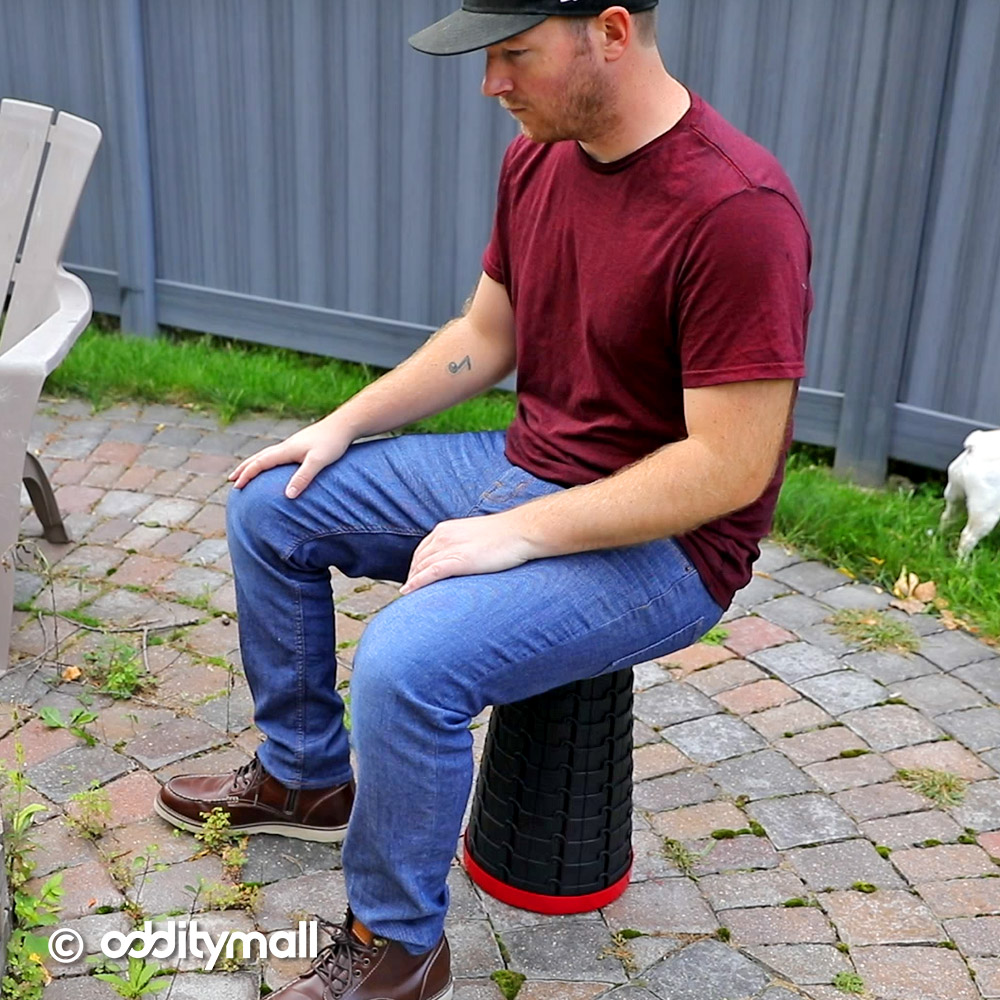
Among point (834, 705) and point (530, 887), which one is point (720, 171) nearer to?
point (530, 887)

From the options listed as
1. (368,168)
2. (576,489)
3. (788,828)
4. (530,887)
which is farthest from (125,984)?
(368,168)

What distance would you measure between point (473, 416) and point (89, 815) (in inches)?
90.0

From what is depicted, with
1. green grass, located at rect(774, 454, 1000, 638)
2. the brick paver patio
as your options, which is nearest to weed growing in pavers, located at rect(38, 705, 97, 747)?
the brick paver patio

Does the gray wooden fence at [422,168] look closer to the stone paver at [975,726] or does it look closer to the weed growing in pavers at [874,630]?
the weed growing in pavers at [874,630]

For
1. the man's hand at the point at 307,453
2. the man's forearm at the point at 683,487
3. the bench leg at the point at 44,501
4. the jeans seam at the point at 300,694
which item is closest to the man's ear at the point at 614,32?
the man's forearm at the point at 683,487

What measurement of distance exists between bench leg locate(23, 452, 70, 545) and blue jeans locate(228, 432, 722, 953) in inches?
52.0

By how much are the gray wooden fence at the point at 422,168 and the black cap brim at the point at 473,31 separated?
2.30 metres

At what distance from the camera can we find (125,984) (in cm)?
217

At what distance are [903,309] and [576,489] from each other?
238cm

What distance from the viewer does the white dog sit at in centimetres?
369

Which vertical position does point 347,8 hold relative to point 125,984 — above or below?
above

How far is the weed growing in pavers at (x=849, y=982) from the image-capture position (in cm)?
224

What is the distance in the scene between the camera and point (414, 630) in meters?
1.95

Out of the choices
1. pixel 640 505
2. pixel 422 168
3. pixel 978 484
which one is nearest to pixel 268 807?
pixel 640 505
